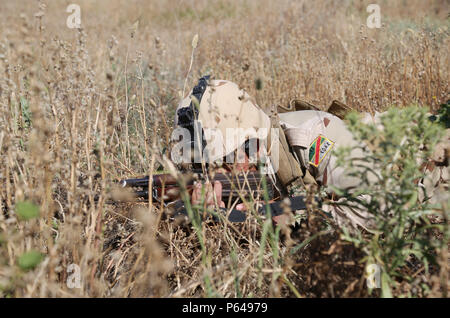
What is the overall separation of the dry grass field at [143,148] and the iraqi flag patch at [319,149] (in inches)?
17.1

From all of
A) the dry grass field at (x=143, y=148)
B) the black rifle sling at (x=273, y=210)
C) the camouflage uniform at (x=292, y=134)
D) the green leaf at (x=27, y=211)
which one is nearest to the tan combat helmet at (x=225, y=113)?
the camouflage uniform at (x=292, y=134)

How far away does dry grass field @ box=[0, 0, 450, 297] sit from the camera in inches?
57.1

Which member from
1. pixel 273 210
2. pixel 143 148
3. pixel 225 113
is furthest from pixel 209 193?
pixel 143 148

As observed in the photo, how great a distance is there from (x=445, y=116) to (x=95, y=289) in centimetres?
189

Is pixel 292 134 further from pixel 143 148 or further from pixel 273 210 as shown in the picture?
pixel 143 148

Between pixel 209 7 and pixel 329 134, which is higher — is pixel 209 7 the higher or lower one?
the higher one

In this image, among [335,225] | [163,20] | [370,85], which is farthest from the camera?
[163,20]

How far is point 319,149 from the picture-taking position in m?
2.20

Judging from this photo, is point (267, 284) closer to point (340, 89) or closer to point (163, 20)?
point (340, 89)

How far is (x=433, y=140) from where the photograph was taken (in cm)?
140

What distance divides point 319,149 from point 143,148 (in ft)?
5.85

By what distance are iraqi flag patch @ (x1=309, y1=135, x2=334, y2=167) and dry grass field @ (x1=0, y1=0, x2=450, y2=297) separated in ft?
1.43

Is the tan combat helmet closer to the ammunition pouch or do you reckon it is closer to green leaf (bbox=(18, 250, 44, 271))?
the ammunition pouch
